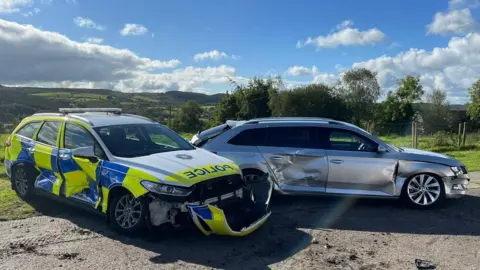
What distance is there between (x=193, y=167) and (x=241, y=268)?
1580 millimetres

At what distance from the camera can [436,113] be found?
181ft

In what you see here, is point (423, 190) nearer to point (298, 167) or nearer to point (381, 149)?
point (381, 149)

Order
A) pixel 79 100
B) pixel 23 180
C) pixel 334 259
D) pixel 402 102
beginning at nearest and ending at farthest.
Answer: pixel 334 259 → pixel 23 180 → pixel 79 100 → pixel 402 102

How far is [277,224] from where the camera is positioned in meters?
6.45

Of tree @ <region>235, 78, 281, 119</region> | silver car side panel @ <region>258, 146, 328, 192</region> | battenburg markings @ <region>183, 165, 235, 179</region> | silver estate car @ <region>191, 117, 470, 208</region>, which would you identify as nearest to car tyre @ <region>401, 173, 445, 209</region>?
silver estate car @ <region>191, 117, 470, 208</region>

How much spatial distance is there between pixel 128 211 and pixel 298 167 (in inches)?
126

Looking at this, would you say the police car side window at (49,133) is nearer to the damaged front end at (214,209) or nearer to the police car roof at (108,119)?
the police car roof at (108,119)

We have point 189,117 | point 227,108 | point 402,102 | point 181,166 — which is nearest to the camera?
point 181,166

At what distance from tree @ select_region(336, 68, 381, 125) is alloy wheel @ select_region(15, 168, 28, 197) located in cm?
5205

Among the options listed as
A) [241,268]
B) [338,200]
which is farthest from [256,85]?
[241,268]

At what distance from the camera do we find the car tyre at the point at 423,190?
7332 millimetres

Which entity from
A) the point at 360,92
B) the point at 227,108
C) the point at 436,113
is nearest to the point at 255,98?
the point at 227,108

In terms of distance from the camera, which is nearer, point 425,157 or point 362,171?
point 362,171

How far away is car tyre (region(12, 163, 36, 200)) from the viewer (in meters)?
7.34
